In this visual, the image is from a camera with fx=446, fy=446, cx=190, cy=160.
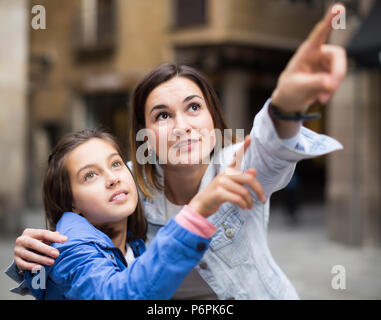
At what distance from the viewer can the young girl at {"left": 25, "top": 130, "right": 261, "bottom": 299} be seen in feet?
3.27

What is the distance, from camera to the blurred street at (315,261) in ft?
14.9

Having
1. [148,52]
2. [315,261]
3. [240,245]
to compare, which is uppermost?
[148,52]

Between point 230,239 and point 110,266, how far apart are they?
0.45 meters

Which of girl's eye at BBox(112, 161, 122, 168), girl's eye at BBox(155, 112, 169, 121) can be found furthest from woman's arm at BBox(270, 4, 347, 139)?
girl's eye at BBox(112, 161, 122, 168)

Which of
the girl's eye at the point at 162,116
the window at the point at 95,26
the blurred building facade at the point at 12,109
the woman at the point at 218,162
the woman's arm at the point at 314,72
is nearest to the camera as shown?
→ the woman's arm at the point at 314,72

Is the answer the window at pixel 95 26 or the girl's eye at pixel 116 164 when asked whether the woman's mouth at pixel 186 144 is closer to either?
the girl's eye at pixel 116 164

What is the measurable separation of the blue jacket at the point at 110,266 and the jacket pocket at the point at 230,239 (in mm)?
328

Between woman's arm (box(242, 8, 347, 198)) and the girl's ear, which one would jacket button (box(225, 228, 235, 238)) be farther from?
the girl's ear

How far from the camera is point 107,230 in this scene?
53.0 inches

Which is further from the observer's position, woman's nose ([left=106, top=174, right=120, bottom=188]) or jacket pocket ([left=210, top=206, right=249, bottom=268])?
jacket pocket ([left=210, top=206, right=249, bottom=268])

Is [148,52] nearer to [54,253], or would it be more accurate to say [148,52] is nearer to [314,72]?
[54,253]

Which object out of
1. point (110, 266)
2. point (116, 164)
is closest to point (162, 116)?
point (116, 164)

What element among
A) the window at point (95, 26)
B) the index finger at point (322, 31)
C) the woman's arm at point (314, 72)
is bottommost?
the woman's arm at point (314, 72)

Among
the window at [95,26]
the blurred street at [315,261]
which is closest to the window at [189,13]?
the window at [95,26]
